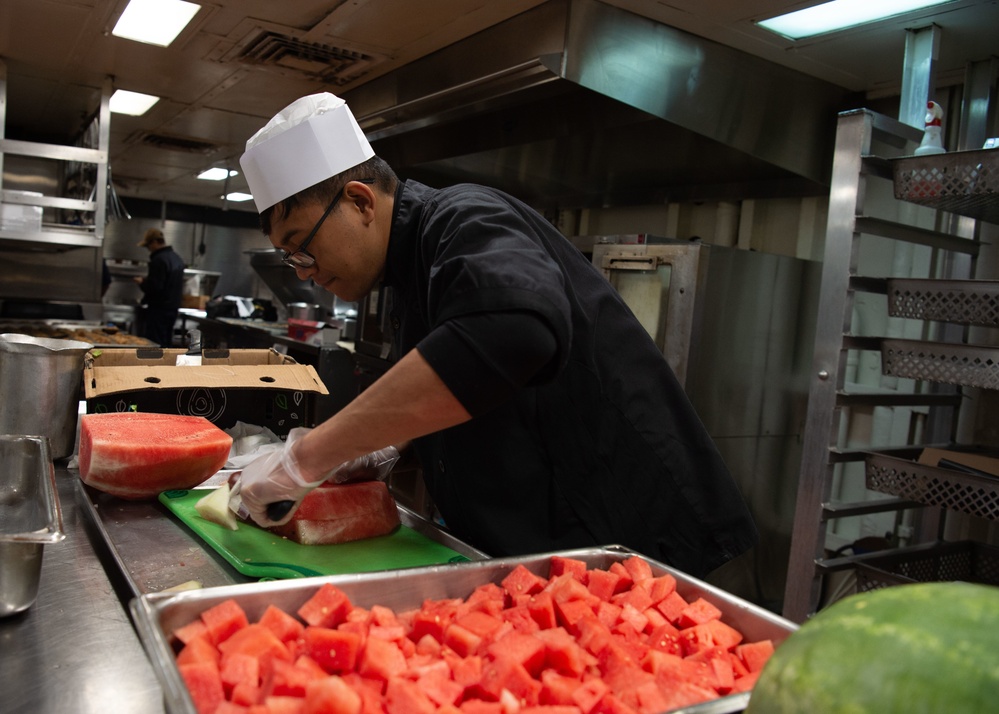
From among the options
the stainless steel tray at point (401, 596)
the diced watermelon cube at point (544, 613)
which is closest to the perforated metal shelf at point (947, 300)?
the stainless steel tray at point (401, 596)

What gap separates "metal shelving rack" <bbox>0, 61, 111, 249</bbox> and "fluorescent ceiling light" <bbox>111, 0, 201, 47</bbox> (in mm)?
1040

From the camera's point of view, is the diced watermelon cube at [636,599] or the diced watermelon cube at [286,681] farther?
the diced watermelon cube at [636,599]

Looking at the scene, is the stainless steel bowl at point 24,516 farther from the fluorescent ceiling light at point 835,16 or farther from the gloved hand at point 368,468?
the fluorescent ceiling light at point 835,16

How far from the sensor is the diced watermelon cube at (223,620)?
0.91 m

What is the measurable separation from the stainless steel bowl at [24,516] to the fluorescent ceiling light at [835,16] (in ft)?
9.66

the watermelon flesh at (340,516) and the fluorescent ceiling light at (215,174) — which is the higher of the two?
the fluorescent ceiling light at (215,174)

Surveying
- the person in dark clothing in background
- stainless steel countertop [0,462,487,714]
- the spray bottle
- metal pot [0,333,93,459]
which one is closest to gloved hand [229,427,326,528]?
stainless steel countertop [0,462,487,714]

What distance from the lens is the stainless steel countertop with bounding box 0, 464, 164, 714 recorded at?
3.01 ft

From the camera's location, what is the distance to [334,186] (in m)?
1.64

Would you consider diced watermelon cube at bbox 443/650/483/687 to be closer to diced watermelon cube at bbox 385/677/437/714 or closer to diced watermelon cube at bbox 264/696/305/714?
diced watermelon cube at bbox 385/677/437/714

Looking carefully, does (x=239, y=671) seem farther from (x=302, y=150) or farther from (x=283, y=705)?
(x=302, y=150)

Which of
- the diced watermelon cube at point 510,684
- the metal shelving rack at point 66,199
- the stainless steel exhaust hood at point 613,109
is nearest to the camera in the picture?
the diced watermelon cube at point 510,684

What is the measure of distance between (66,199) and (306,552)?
189 inches

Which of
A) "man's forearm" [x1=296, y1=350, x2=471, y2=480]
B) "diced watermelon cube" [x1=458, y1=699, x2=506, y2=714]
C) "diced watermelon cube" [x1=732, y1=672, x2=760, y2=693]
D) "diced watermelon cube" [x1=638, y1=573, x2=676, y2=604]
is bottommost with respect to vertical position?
"diced watermelon cube" [x1=458, y1=699, x2=506, y2=714]
